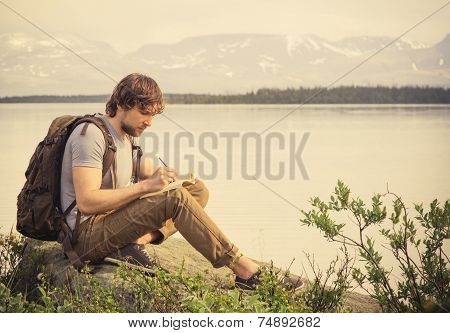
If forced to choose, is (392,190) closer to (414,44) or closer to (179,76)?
(414,44)

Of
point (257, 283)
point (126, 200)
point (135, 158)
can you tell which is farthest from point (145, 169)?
point (257, 283)

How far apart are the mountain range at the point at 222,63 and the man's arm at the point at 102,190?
4.61 ft

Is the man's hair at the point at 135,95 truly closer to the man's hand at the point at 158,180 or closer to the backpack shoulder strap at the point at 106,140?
the backpack shoulder strap at the point at 106,140

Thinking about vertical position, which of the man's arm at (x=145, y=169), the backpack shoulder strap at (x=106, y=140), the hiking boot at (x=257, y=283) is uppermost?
the backpack shoulder strap at (x=106, y=140)

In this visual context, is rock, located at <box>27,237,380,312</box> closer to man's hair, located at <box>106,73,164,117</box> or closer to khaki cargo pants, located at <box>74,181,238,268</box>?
khaki cargo pants, located at <box>74,181,238,268</box>

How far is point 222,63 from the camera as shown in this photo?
21.2 ft

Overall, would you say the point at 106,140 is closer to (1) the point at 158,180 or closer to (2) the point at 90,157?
(2) the point at 90,157

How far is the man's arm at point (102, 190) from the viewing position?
4738 mm

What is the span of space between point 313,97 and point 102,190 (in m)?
2.18

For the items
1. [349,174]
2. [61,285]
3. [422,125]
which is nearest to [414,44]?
[422,125]

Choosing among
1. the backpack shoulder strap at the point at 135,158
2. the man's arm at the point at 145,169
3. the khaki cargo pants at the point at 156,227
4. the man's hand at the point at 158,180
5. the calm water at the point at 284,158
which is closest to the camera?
the man's hand at the point at 158,180

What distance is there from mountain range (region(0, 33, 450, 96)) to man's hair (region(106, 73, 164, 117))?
3.35 ft

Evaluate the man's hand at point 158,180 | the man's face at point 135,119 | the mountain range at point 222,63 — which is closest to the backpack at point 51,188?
the man's face at point 135,119
